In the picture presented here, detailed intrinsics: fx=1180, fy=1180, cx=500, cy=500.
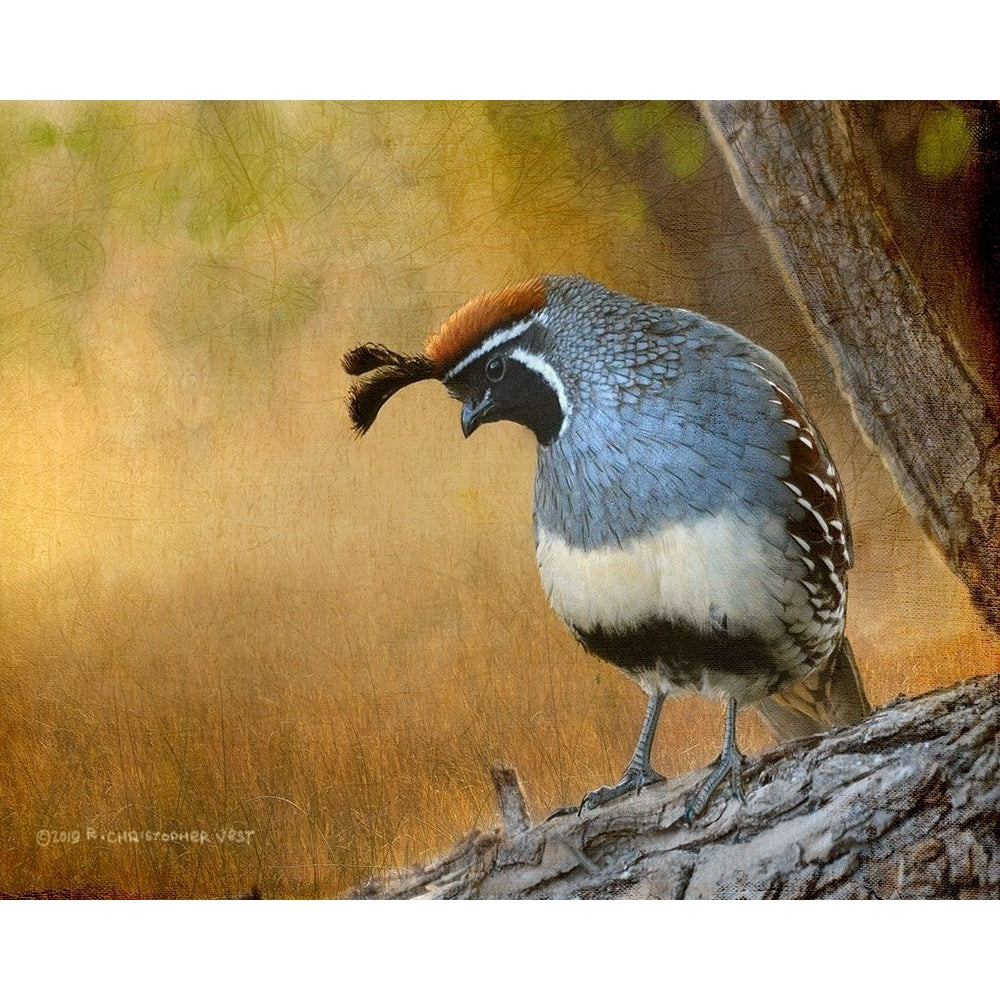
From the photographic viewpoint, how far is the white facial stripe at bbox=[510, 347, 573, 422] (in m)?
2.28

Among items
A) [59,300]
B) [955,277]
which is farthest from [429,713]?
[955,277]

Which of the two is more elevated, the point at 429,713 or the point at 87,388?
the point at 87,388

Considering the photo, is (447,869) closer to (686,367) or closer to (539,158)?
(686,367)

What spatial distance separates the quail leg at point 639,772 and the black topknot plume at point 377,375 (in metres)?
0.79

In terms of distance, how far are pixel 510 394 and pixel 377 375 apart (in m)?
0.27

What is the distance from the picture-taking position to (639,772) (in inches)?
92.0

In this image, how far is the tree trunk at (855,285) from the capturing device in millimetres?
2338

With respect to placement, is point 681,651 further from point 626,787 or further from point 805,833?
point 805,833

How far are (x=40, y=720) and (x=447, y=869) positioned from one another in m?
0.88

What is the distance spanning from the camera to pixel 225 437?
238cm

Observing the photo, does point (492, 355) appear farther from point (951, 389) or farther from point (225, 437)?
point (951, 389)

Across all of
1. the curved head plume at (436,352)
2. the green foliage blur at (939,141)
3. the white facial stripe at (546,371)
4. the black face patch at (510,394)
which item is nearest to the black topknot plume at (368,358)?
the curved head plume at (436,352)

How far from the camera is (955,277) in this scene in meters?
2.38

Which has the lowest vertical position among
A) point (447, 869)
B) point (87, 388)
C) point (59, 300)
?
point (447, 869)
